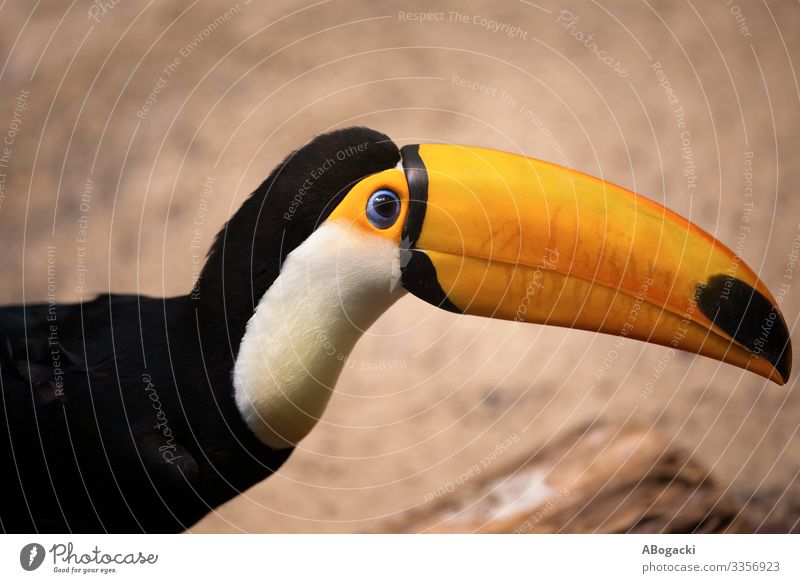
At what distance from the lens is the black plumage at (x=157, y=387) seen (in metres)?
1.57

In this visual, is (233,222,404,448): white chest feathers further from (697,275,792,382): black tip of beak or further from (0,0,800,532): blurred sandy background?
(0,0,800,532): blurred sandy background

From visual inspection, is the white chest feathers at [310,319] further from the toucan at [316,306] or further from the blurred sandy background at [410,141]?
the blurred sandy background at [410,141]

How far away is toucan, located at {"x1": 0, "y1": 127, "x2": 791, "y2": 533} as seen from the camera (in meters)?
1.58

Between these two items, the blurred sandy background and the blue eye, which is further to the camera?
the blurred sandy background

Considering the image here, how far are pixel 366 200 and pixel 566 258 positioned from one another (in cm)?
41

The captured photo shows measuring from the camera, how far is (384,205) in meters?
1.60

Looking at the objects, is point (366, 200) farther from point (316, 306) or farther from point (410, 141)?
point (410, 141)

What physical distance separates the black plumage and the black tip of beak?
69cm

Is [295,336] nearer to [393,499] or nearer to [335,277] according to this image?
[335,277]

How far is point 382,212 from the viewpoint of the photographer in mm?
1603

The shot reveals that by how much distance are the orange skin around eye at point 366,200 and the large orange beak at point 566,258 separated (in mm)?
19
